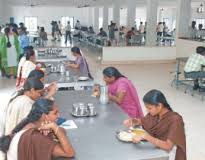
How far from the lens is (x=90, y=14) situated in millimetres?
24875

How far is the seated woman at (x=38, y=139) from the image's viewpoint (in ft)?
6.20

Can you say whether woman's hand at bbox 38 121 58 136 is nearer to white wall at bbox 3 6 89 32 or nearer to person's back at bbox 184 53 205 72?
person's back at bbox 184 53 205 72

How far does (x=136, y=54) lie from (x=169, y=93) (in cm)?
421

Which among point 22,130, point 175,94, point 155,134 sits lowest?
point 175,94

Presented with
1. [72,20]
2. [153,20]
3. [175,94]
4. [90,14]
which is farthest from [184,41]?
[72,20]

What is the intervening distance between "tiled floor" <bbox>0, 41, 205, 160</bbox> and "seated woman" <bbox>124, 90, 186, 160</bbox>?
145 cm

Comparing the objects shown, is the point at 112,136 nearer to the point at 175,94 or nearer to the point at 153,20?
the point at 175,94

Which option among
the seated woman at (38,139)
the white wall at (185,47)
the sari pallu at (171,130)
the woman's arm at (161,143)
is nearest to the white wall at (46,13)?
the white wall at (185,47)

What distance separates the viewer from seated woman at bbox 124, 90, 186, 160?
2.24 meters

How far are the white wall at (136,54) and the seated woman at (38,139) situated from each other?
8.68 m

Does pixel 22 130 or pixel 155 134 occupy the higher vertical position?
pixel 22 130

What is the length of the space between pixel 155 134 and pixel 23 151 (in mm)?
1036

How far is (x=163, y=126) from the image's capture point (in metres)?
2.41

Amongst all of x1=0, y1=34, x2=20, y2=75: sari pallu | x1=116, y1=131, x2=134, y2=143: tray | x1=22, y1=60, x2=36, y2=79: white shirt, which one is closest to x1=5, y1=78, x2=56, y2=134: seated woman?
x1=116, y1=131, x2=134, y2=143: tray
